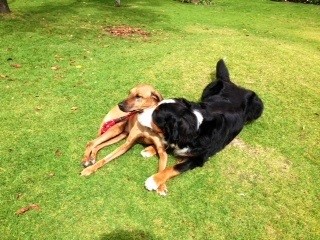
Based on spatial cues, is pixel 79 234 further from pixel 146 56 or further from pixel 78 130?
pixel 146 56

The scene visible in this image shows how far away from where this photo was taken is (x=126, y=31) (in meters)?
10.1

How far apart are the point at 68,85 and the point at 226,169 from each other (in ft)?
11.1

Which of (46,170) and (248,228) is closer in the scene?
(248,228)

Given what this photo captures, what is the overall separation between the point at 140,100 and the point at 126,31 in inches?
224

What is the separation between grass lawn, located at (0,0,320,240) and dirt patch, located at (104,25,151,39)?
0.57ft

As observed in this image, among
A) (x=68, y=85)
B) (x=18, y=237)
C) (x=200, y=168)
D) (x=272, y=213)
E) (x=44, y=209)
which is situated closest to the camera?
(x=18, y=237)

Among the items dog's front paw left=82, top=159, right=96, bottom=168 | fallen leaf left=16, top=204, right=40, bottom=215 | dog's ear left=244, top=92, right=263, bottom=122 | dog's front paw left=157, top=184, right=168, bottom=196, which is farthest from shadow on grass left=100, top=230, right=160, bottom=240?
dog's ear left=244, top=92, right=263, bottom=122

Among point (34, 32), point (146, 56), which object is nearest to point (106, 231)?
point (146, 56)

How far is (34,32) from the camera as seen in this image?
9.22 meters

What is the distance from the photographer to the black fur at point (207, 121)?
4305 mm

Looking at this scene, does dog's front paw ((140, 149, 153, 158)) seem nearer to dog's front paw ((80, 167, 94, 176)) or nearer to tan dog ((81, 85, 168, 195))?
tan dog ((81, 85, 168, 195))

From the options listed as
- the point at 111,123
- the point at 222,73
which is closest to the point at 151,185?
the point at 111,123

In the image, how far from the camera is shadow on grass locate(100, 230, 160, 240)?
3713 millimetres

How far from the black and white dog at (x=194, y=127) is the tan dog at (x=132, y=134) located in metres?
0.19
